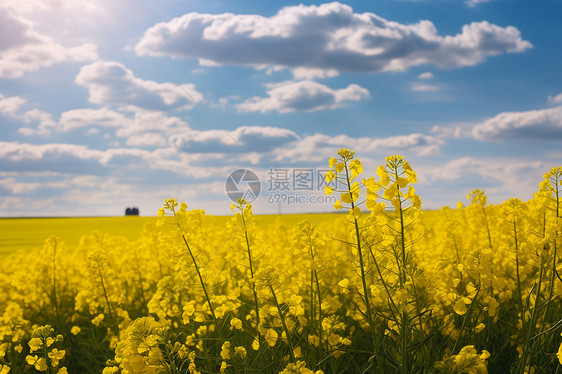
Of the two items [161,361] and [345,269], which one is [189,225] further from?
[345,269]

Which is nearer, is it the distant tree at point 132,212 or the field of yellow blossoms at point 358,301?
the field of yellow blossoms at point 358,301

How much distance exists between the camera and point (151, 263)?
335 inches

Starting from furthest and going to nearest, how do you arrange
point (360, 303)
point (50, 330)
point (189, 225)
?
point (360, 303) < point (189, 225) < point (50, 330)

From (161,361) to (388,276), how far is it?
5.28 ft

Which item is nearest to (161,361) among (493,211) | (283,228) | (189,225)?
(189,225)

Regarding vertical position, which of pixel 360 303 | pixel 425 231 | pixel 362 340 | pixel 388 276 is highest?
pixel 425 231

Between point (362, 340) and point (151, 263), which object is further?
point (151, 263)

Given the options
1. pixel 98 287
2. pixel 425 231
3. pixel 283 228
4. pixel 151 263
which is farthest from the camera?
pixel 283 228

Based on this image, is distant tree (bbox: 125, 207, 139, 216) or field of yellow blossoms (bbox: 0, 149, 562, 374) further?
distant tree (bbox: 125, 207, 139, 216)

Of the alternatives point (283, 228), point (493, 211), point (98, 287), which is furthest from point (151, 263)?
point (493, 211)

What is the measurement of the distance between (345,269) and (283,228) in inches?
78.9

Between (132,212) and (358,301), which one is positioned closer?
(358,301)

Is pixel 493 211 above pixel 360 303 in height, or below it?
above

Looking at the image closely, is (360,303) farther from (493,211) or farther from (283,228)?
(283,228)
